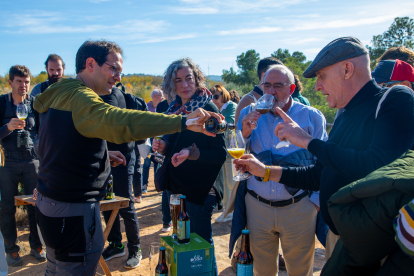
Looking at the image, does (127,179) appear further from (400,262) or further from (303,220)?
(400,262)

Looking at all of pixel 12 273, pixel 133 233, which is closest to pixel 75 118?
pixel 133 233

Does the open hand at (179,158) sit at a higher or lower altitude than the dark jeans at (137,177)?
higher

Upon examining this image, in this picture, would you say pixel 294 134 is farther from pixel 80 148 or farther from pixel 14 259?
pixel 14 259

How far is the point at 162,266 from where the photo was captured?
2.03 metres

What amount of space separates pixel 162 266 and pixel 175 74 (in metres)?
2.01

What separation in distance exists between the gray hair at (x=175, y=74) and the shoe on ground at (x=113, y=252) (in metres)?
2.71

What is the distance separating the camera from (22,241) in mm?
5254

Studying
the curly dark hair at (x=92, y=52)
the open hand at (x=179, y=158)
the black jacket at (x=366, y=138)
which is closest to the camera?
the black jacket at (x=366, y=138)

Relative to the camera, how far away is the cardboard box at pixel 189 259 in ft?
6.36

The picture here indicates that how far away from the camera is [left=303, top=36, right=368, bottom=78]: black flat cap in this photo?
181cm

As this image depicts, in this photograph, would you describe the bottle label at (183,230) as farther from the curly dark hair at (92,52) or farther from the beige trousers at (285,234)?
the curly dark hair at (92,52)

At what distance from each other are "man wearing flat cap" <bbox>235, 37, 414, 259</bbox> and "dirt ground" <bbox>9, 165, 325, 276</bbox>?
2.90 metres

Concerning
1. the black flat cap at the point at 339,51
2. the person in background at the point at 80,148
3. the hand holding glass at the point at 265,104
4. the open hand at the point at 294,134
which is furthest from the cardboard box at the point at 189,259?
the black flat cap at the point at 339,51

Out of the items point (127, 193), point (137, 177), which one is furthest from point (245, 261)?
point (137, 177)
